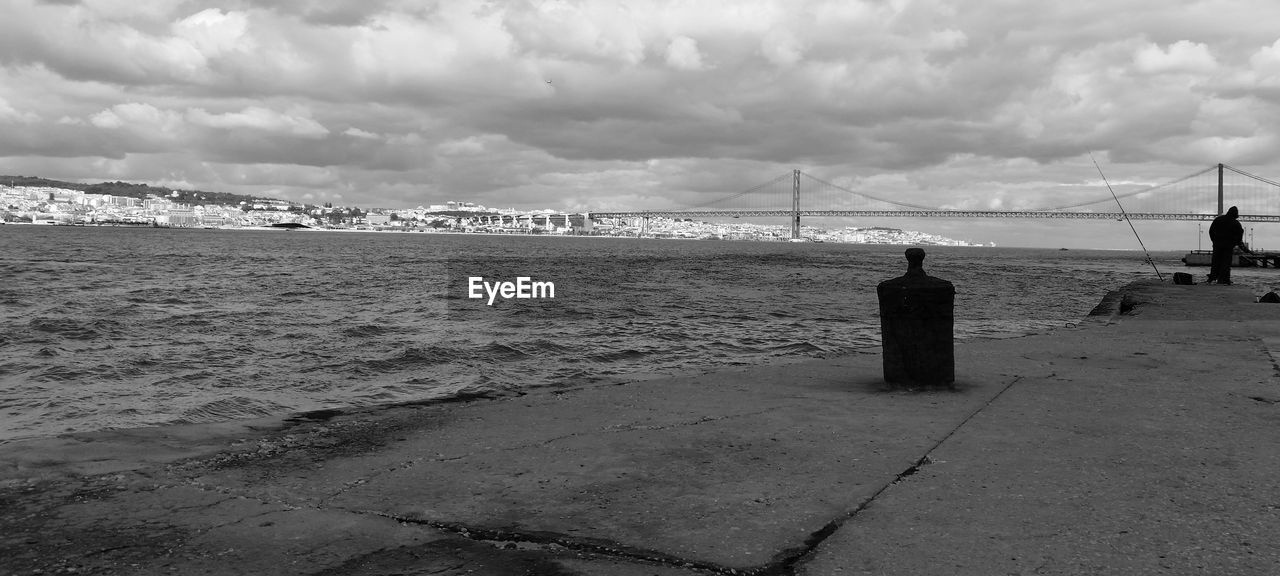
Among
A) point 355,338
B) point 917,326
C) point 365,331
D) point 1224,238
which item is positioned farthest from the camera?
point 1224,238

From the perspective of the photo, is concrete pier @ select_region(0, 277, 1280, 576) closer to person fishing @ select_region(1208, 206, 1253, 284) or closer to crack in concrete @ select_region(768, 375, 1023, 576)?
crack in concrete @ select_region(768, 375, 1023, 576)

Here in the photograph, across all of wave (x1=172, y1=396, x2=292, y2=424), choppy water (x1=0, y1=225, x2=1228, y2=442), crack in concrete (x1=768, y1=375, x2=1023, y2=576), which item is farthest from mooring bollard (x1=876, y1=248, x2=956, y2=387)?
wave (x1=172, y1=396, x2=292, y2=424)

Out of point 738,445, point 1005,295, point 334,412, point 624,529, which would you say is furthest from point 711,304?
point 624,529

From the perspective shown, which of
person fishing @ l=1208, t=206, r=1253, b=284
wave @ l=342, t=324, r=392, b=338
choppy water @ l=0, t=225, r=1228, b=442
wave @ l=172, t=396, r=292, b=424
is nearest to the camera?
wave @ l=172, t=396, r=292, b=424

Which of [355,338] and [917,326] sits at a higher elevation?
[917,326]

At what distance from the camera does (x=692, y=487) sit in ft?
11.8

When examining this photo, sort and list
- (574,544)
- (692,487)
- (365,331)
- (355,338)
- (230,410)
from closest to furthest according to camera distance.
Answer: (574,544) → (692,487) → (230,410) → (355,338) → (365,331)

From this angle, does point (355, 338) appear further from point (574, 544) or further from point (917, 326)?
point (574, 544)

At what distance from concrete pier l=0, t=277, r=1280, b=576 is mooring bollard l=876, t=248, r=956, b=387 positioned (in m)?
0.18

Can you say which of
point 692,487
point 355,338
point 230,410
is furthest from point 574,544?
point 355,338

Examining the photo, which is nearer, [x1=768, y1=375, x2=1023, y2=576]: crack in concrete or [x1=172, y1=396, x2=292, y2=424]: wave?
[x1=768, y1=375, x2=1023, y2=576]: crack in concrete

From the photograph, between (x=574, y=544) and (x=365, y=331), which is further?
(x=365, y=331)

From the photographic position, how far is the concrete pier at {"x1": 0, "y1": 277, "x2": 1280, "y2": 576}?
2807 mm

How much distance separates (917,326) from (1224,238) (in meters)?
17.0
